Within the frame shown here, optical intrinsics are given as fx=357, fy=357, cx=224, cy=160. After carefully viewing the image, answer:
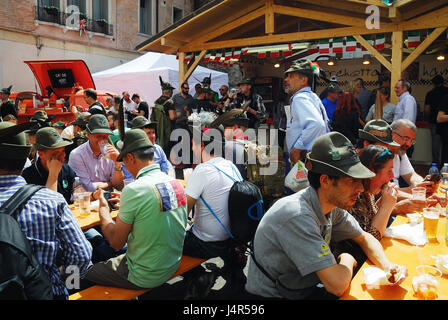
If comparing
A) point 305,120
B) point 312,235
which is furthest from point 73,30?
point 312,235

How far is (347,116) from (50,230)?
21.4 feet

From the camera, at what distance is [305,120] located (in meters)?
4.28

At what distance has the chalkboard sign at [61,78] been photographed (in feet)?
40.9

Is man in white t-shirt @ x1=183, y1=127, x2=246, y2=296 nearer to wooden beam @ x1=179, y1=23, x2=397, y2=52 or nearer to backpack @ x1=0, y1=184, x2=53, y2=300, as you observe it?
backpack @ x1=0, y1=184, x2=53, y2=300

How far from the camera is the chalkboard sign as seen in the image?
1245 centimetres

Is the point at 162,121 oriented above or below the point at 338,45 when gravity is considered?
below

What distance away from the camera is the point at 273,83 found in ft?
45.7

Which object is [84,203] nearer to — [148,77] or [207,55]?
[207,55]

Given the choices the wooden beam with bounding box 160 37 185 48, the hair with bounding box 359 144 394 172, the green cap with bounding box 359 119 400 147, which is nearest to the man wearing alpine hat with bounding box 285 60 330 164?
the green cap with bounding box 359 119 400 147

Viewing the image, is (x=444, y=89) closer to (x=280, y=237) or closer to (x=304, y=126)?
(x=304, y=126)

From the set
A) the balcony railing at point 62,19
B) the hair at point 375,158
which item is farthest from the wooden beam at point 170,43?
the balcony railing at point 62,19

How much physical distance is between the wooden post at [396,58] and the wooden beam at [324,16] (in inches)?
28.2

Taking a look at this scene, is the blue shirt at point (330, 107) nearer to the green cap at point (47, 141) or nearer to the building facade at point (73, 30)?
the green cap at point (47, 141)
